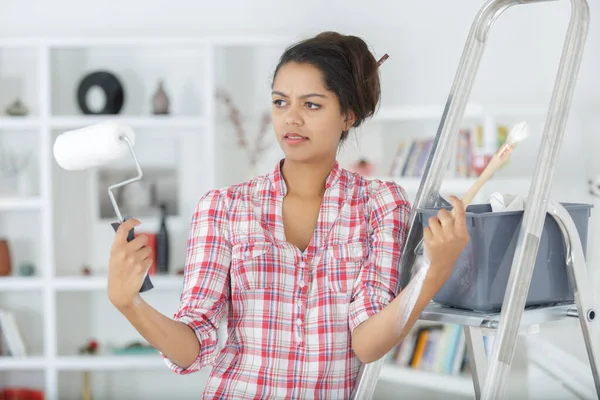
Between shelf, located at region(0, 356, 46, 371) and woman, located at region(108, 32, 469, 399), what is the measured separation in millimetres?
2494

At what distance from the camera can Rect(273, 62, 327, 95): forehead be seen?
1.76 m

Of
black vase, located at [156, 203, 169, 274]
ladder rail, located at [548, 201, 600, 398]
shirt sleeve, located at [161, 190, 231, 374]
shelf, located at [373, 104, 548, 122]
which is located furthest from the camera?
black vase, located at [156, 203, 169, 274]

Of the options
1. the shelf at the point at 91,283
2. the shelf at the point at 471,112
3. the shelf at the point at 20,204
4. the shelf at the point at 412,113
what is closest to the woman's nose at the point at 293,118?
the shelf at the point at 471,112

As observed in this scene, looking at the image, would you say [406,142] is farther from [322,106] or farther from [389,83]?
[322,106]

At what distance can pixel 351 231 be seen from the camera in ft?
5.90

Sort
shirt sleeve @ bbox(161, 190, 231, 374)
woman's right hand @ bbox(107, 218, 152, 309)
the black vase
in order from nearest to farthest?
1. woman's right hand @ bbox(107, 218, 152, 309)
2. shirt sleeve @ bbox(161, 190, 231, 374)
3. the black vase

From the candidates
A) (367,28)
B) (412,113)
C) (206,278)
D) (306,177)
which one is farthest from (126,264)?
(367,28)

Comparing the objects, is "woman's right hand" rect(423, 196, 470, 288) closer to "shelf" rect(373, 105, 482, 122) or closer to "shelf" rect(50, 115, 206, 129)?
"shelf" rect(373, 105, 482, 122)

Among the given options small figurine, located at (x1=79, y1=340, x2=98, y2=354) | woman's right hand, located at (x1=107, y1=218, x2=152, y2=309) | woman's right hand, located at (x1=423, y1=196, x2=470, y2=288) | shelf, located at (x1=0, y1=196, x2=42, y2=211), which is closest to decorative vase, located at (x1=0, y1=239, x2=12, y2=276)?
shelf, located at (x1=0, y1=196, x2=42, y2=211)

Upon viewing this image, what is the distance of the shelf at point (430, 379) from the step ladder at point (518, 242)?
6.41 feet

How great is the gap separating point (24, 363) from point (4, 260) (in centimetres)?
53

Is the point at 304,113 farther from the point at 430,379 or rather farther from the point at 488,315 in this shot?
the point at 430,379

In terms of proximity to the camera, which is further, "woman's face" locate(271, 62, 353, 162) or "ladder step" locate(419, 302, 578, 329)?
"woman's face" locate(271, 62, 353, 162)

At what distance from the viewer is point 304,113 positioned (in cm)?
175
